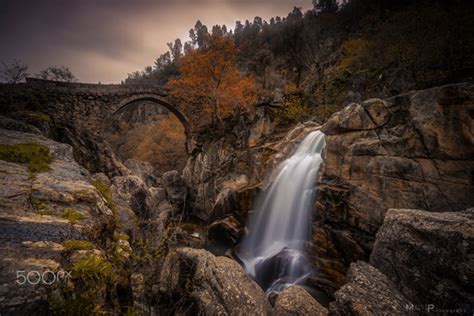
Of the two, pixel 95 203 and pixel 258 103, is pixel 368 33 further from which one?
pixel 95 203

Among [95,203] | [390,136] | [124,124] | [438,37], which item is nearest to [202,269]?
[95,203]

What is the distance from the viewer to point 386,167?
7.13 m

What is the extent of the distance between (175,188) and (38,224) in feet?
59.0

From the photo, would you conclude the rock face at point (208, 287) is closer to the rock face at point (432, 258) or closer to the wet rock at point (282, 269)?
the rock face at point (432, 258)

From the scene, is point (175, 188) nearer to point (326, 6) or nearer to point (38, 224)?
point (38, 224)

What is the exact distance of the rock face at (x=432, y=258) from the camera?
3568mm

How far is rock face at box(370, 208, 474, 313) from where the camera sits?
3568 mm

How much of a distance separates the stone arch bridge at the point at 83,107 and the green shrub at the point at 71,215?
1539 centimetres

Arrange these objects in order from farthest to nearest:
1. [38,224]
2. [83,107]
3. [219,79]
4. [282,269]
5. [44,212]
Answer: [219,79]
[83,107]
[282,269]
[44,212]
[38,224]

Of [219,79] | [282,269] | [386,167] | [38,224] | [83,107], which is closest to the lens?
[38,224]

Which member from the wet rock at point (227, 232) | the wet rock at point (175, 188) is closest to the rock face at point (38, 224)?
the wet rock at point (227, 232)

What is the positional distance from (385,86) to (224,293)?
14441mm

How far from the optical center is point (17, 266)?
172cm

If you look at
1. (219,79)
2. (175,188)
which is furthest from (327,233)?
(219,79)
